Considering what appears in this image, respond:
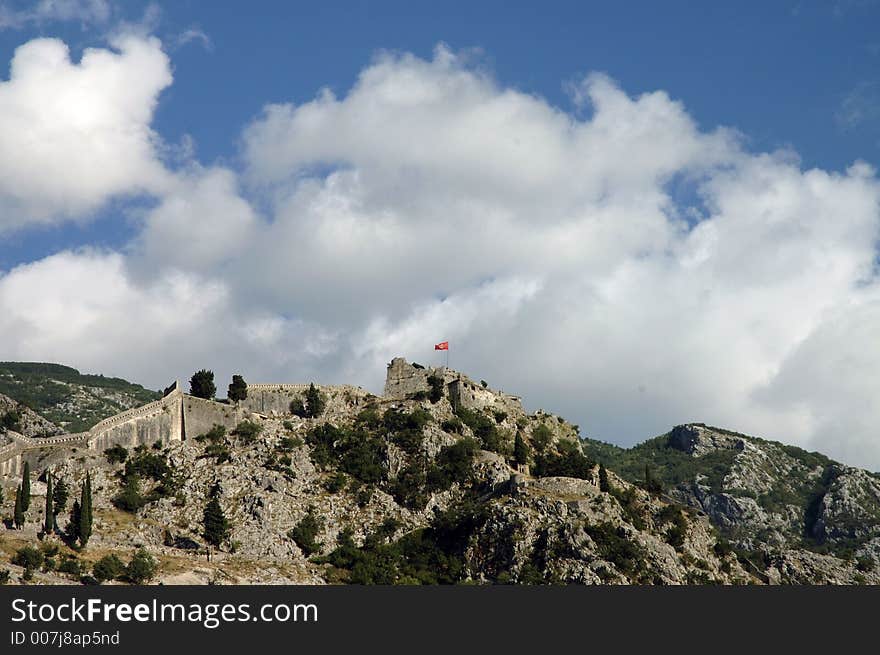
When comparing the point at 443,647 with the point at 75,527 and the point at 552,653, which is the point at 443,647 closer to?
the point at 552,653

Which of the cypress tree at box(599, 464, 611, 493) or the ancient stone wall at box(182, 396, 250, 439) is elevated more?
the ancient stone wall at box(182, 396, 250, 439)

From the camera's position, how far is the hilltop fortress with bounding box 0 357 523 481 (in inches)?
5655

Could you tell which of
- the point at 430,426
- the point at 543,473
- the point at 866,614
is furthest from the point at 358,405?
the point at 866,614

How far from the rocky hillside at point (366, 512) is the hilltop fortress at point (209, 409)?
1.63 metres

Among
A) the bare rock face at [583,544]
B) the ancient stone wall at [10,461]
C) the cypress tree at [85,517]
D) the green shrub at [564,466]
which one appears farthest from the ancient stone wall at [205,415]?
the green shrub at [564,466]

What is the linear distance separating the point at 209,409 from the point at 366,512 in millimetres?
25012

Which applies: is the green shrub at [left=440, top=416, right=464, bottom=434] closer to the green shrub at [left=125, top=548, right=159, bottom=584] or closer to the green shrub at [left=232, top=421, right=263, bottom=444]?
the green shrub at [left=232, top=421, right=263, bottom=444]

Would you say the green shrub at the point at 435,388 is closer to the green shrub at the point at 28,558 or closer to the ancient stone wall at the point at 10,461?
the ancient stone wall at the point at 10,461

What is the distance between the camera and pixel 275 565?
431 feet

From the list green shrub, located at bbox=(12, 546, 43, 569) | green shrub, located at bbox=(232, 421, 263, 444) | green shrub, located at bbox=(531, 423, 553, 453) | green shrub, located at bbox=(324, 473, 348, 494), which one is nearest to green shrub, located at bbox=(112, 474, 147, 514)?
green shrub, located at bbox=(232, 421, 263, 444)

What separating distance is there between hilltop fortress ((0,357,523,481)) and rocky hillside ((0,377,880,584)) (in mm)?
1632

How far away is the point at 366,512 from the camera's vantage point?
144 meters

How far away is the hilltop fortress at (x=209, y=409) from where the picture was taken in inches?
5655

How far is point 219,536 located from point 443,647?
1946 inches
